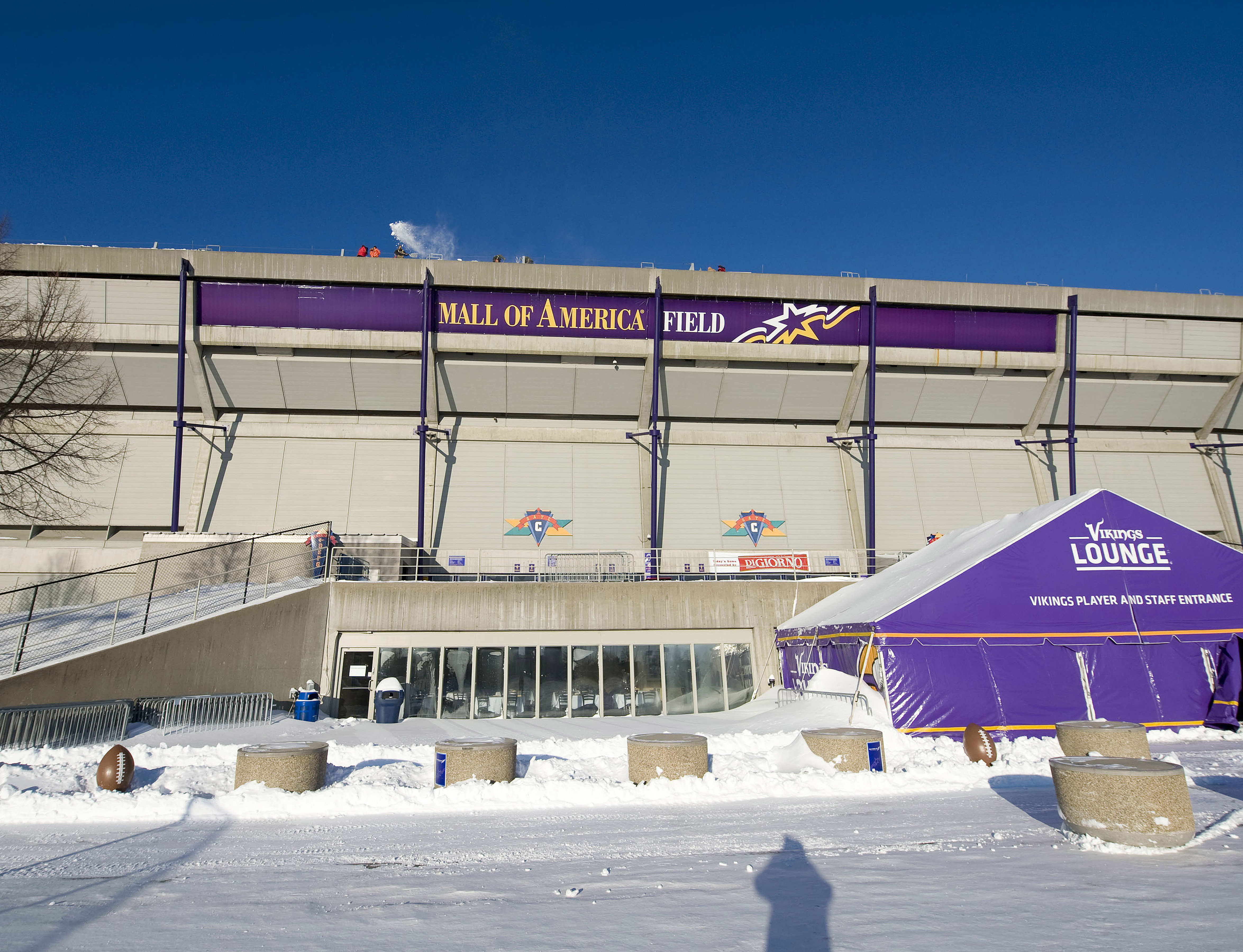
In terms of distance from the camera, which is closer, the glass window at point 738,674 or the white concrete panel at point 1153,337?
the glass window at point 738,674

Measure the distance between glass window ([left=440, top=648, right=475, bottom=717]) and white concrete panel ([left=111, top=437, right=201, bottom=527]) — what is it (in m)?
13.3

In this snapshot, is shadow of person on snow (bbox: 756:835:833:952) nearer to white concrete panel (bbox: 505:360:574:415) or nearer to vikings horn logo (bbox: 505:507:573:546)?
vikings horn logo (bbox: 505:507:573:546)

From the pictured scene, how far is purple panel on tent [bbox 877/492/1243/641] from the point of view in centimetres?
1655

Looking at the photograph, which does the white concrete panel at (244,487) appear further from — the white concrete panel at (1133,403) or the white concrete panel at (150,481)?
the white concrete panel at (1133,403)

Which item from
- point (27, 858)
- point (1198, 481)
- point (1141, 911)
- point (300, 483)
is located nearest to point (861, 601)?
point (1141, 911)

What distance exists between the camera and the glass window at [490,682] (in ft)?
76.2

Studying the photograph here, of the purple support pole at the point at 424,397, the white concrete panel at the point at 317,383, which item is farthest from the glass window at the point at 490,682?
the white concrete panel at the point at 317,383

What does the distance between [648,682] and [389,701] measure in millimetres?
7668

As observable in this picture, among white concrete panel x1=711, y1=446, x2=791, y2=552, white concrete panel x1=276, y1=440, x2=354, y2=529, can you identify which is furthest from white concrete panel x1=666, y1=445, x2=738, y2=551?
white concrete panel x1=276, y1=440, x2=354, y2=529

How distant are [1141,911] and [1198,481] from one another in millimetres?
35664

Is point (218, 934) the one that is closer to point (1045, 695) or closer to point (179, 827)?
point (179, 827)

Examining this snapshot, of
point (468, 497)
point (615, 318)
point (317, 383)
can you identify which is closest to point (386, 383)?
point (317, 383)

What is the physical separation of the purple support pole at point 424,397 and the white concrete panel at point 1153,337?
27432 millimetres

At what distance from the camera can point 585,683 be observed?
2378 cm
